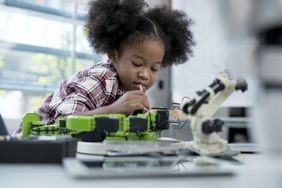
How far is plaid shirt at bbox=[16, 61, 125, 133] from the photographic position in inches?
44.6

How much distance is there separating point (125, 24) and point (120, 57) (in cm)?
13

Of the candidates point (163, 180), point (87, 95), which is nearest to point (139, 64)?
point (87, 95)

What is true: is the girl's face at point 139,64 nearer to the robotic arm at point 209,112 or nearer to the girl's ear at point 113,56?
the girl's ear at point 113,56

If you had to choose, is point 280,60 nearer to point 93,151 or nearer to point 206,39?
point 93,151

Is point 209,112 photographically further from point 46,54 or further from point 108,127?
point 46,54

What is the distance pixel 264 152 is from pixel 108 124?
0.36m

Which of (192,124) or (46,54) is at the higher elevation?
(46,54)

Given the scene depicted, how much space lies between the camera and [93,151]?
701mm

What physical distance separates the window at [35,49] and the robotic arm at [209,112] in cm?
163

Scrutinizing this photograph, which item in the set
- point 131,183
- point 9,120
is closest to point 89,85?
point 131,183

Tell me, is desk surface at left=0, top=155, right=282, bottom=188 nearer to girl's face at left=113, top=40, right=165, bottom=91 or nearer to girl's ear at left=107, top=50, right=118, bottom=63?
girl's face at left=113, top=40, right=165, bottom=91

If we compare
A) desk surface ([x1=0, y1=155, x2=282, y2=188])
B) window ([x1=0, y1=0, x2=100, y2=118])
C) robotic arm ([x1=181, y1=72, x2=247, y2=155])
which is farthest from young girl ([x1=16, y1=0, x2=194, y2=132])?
window ([x1=0, y1=0, x2=100, y2=118])

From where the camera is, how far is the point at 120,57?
55.9 inches

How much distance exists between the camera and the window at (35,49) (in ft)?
7.39
